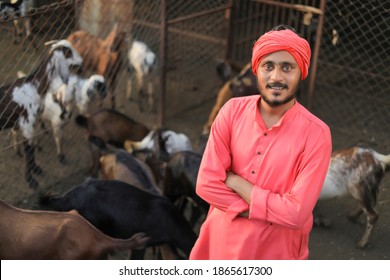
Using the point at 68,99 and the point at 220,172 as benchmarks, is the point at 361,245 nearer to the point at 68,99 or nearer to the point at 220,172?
the point at 220,172

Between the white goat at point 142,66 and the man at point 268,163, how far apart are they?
16.2 ft

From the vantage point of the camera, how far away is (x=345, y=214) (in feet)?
18.5

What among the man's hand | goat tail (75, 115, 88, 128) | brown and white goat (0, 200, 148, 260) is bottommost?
goat tail (75, 115, 88, 128)

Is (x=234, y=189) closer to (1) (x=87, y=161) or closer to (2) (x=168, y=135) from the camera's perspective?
(2) (x=168, y=135)

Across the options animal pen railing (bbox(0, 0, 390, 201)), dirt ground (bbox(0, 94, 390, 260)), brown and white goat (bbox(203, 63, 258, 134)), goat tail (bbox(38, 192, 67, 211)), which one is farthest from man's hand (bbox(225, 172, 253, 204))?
brown and white goat (bbox(203, 63, 258, 134))

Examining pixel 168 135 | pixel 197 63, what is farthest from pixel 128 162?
pixel 197 63

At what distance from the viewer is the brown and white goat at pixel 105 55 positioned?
7090 millimetres

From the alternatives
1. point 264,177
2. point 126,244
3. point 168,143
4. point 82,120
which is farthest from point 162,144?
point 264,177

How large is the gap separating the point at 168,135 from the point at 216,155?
340cm

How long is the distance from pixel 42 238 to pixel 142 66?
4.06 m

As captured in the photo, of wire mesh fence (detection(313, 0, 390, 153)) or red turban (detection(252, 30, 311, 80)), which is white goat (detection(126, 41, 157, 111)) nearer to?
wire mesh fence (detection(313, 0, 390, 153))

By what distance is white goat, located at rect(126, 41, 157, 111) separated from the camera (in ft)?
24.1

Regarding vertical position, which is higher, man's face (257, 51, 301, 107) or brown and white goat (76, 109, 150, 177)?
man's face (257, 51, 301, 107)

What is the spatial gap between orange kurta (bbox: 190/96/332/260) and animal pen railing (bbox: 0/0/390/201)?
10.2 ft
